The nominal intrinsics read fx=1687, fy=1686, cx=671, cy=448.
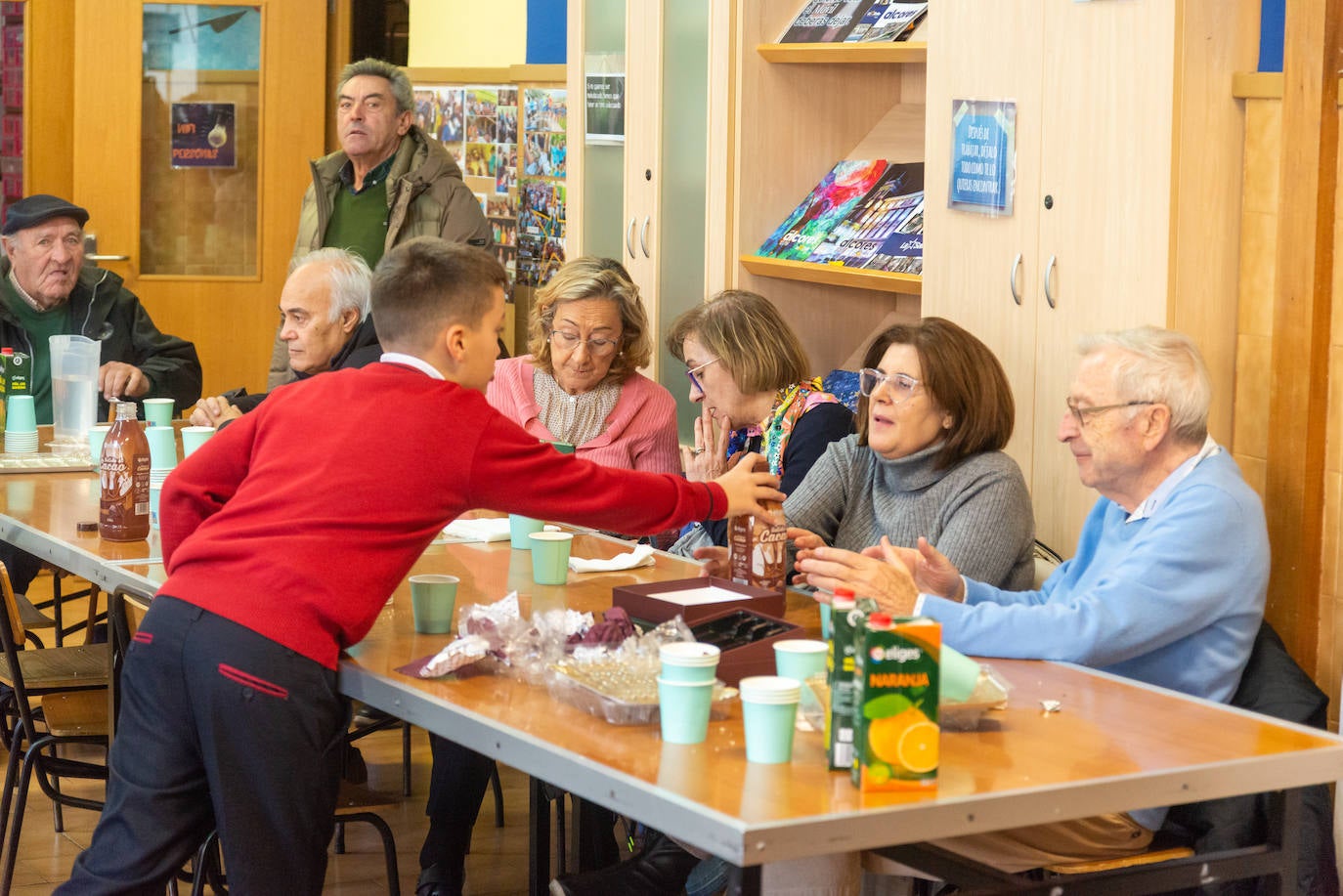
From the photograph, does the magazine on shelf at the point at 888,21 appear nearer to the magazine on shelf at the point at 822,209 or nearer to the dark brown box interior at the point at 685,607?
the magazine on shelf at the point at 822,209

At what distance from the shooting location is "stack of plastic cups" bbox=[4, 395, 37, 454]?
4.13m

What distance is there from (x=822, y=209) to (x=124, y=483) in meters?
2.27

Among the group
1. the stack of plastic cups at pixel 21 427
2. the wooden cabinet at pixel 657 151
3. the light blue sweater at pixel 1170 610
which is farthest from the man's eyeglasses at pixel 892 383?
the stack of plastic cups at pixel 21 427

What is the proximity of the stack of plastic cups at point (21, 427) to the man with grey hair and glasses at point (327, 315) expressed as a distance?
666 mm

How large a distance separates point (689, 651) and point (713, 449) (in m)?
1.71

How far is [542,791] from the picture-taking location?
9.71ft

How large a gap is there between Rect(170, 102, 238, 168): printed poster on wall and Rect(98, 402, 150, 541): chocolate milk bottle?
4465 mm

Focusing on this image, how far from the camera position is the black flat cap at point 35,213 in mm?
4680

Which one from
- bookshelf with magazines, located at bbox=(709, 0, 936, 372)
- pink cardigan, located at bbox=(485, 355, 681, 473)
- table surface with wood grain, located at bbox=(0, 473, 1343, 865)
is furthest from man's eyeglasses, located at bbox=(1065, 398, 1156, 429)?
bookshelf with magazines, located at bbox=(709, 0, 936, 372)

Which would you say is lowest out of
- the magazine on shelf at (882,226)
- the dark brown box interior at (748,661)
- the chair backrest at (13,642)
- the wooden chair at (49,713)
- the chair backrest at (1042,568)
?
the wooden chair at (49,713)

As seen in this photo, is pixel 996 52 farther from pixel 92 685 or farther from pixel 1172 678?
pixel 92 685

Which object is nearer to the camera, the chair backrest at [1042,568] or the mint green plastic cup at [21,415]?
the chair backrest at [1042,568]

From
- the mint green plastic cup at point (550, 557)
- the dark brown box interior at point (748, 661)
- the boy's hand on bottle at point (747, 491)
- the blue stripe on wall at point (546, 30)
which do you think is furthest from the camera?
the blue stripe on wall at point (546, 30)

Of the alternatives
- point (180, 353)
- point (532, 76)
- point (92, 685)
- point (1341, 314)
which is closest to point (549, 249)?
point (532, 76)
